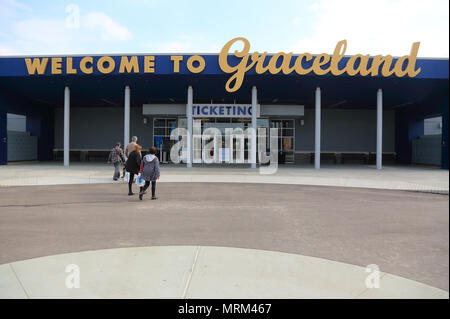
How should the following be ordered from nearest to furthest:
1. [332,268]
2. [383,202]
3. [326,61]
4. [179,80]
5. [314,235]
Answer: [332,268] < [314,235] < [383,202] < [326,61] < [179,80]

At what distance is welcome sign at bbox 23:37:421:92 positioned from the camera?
18281 mm

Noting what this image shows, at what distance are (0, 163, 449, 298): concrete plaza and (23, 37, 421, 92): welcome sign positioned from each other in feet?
31.9

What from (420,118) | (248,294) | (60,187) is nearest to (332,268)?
(248,294)

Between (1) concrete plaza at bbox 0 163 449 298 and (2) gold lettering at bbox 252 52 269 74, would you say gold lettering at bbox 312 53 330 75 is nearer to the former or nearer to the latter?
(2) gold lettering at bbox 252 52 269 74

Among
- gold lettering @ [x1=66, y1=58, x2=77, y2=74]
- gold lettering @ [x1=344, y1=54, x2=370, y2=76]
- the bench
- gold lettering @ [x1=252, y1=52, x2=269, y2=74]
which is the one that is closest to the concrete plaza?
gold lettering @ [x1=252, y1=52, x2=269, y2=74]

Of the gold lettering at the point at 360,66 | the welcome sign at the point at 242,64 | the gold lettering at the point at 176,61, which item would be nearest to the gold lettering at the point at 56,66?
the welcome sign at the point at 242,64

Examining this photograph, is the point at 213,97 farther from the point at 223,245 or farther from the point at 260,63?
the point at 223,245

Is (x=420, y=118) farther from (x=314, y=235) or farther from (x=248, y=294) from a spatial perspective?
(x=248, y=294)

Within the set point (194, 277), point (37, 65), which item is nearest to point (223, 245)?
point (194, 277)

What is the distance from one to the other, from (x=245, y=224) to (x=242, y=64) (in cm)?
1328

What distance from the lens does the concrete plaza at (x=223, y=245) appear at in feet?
11.9

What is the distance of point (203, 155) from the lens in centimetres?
2739

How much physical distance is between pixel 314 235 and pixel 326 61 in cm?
Answer: 1446

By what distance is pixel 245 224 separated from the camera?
680 centimetres
